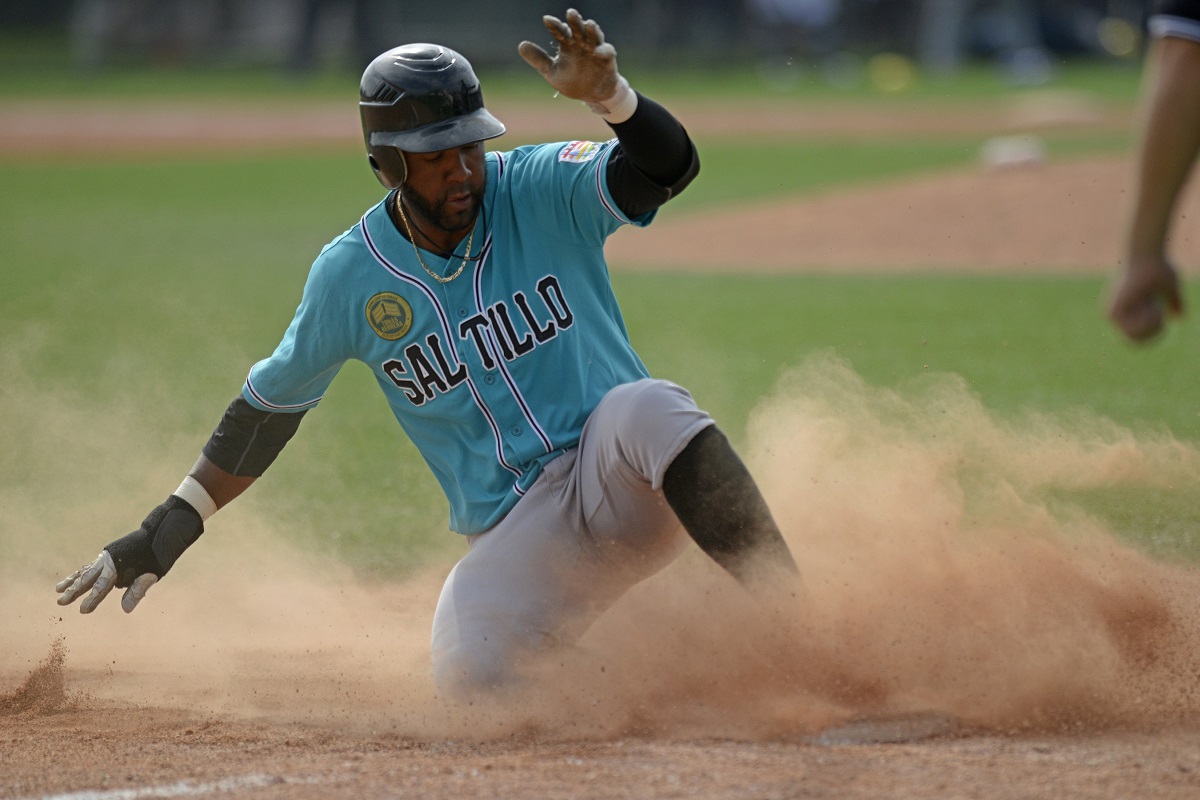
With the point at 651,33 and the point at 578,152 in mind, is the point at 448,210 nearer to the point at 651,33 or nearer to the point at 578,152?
the point at 578,152

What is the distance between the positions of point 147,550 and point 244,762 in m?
0.82

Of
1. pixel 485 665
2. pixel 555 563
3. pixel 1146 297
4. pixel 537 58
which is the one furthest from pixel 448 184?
pixel 1146 297

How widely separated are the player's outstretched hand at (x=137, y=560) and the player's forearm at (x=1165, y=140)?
2.75 metres

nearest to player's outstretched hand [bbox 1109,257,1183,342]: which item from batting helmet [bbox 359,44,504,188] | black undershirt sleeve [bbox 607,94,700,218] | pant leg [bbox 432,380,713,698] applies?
pant leg [bbox 432,380,713,698]

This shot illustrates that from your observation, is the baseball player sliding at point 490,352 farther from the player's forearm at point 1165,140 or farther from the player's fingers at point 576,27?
the player's forearm at point 1165,140

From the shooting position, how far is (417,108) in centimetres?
384

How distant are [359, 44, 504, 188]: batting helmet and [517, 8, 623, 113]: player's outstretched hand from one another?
0.31 metres

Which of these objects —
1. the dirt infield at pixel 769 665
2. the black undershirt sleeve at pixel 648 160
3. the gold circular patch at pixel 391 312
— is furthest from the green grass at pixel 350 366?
the black undershirt sleeve at pixel 648 160

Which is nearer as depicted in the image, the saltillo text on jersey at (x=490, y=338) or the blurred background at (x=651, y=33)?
the saltillo text on jersey at (x=490, y=338)

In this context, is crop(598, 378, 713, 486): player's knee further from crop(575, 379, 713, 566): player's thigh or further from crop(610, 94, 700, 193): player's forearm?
crop(610, 94, 700, 193): player's forearm

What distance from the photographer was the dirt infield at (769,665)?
3258 mm

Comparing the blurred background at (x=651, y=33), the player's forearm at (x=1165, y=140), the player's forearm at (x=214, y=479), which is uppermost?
the player's forearm at (x=1165, y=140)

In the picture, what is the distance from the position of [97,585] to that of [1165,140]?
9.95 feet

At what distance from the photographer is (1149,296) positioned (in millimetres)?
2541
